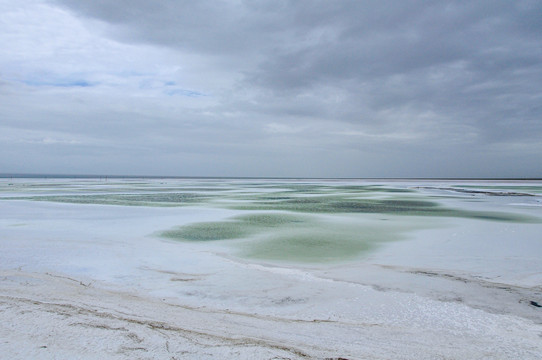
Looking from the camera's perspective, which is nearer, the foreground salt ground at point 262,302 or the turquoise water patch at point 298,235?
the foreground salt ground at point 262,302

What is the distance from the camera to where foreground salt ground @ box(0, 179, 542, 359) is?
12.9ft

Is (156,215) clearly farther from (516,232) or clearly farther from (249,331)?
(516,232)

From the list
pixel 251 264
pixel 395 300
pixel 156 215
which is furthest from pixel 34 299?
pixel 156 215

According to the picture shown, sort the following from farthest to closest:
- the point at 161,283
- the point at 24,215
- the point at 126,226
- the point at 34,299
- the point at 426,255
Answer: the point at 24,215 → the point at 126,226 → the point at 426,255 → the point at 161,283 → the point at 34,299

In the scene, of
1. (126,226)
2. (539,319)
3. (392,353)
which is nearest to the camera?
(392,353)

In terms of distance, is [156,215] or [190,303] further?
[156,215]

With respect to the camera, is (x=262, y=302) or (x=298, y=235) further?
(x=298, y=235)

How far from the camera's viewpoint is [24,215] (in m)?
15.2

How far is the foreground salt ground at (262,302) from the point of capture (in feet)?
12.9

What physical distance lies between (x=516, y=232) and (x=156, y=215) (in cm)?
1363

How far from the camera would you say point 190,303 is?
5.33m

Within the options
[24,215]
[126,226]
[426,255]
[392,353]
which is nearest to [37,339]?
[392,353]

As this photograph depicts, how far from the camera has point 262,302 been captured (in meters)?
5.43

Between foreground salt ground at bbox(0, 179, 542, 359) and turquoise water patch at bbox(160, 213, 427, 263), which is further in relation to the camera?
turquoise water patch at bbox(160, 213, 427, 263)
